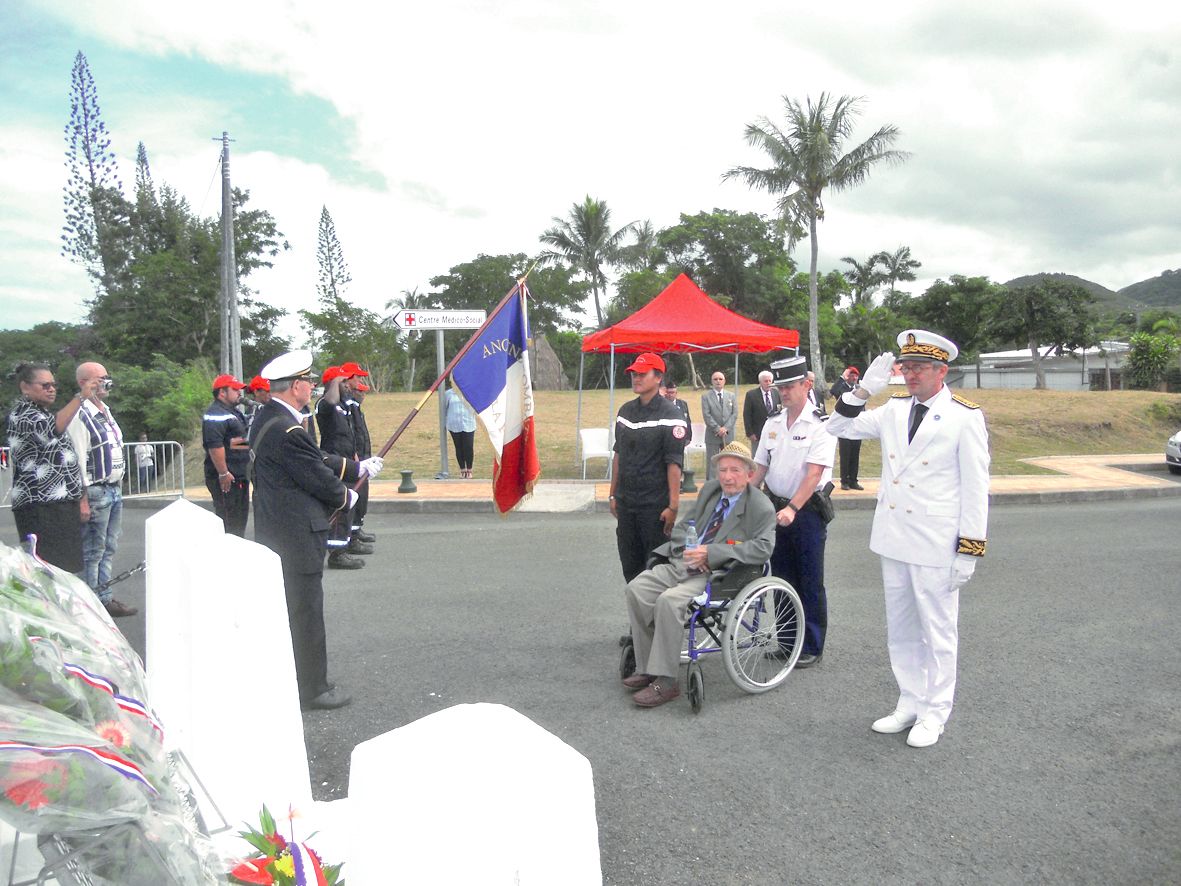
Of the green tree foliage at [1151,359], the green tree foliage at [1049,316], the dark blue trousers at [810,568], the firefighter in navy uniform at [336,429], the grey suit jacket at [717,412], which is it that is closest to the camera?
the dark blue trousers at [810,568]

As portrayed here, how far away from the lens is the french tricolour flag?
6.36 m

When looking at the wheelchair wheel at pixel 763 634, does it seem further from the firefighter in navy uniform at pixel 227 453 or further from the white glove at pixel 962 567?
the firefighter in navy uniform at pixel 227 453

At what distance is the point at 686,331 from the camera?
13.2 meters

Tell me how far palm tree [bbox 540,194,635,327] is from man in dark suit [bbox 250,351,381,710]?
4951 centimetres

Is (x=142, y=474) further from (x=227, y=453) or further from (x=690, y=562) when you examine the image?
(x=690, y=562)

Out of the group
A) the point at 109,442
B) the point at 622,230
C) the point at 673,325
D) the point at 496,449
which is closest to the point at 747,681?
the point at 496,449

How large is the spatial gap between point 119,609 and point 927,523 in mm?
5802

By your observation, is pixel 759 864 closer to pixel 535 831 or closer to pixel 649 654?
pixel 649 654

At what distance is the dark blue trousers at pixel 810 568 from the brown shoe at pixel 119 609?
4793 mm

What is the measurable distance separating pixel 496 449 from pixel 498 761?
509cm

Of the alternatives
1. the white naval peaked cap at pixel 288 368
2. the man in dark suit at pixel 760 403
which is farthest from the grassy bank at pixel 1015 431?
the white naval peaked cap at pixel 288 368

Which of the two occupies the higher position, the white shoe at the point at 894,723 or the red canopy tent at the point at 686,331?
the red canopy tent at the point at 686,331

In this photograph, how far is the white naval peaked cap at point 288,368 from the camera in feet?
16.2

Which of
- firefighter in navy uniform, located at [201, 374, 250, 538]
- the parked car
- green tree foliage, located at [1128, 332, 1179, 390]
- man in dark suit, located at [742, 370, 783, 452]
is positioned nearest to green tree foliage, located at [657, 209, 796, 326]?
green tree foliage, located at [1128, 332, 1179, 390]
